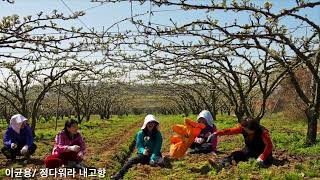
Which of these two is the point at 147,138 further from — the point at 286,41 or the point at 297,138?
the point at 297,138

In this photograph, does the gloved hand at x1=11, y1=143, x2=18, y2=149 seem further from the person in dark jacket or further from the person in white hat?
the person in white hat

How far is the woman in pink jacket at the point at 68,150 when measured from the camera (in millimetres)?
9609

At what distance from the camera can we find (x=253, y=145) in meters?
9.42

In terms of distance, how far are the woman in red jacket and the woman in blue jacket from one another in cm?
135

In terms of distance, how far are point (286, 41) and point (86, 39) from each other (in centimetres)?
496

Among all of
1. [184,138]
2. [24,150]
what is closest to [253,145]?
[184,138]

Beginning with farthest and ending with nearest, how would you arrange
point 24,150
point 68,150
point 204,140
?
1. point 204,140
2. point 24,150
3. point 68,150

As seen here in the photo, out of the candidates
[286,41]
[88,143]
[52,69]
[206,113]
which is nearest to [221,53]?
[206,113]

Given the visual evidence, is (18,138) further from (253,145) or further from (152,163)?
(253,145)

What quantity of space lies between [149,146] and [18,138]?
374 centimetres

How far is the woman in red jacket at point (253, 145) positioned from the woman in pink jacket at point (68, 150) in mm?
2978

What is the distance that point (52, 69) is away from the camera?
69.2ft

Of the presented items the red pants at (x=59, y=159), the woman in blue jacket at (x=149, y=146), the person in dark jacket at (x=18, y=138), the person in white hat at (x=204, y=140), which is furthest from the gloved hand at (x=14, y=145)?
the person in white hat at (x=204, y=140)

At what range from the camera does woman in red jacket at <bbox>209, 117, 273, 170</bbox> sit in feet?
29.4
